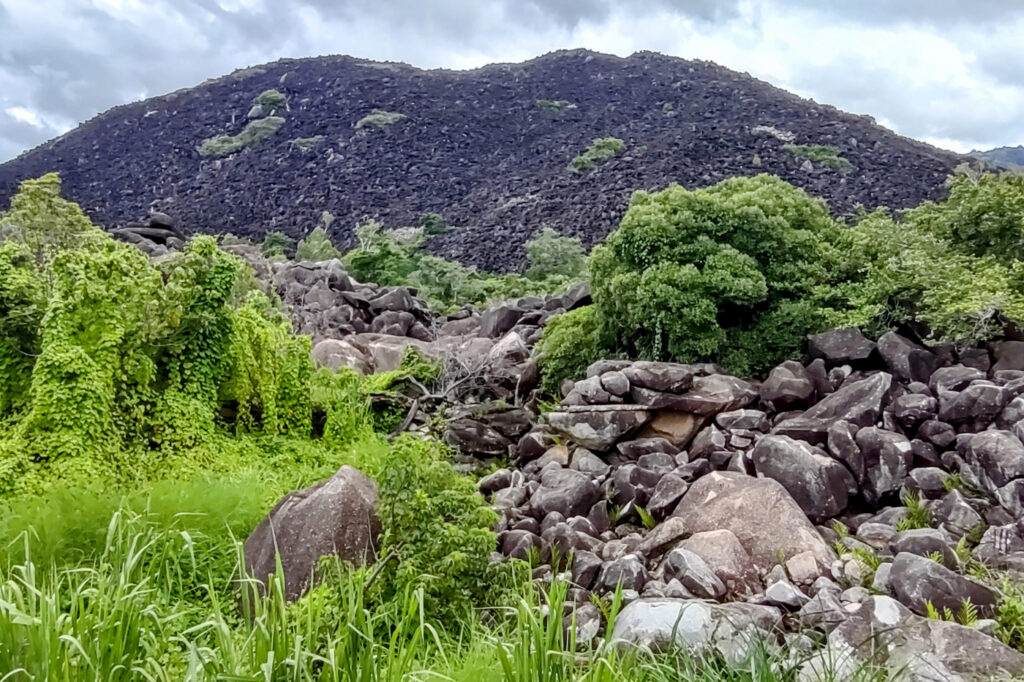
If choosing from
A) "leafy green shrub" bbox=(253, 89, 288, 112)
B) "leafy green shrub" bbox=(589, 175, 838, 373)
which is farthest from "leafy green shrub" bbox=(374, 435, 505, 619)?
"leafy green shrub" bbox=(253, 89, 288, 112)

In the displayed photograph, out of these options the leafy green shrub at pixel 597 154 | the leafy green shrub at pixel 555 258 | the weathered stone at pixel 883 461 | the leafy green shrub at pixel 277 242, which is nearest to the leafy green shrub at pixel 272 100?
the leafy green shrub at pixel 277 242

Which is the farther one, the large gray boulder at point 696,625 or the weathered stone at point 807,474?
the weathered stone at point 807,474

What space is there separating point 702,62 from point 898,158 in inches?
634

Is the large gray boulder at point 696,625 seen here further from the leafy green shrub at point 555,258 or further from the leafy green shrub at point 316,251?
the leafy green shrub at point 316,251

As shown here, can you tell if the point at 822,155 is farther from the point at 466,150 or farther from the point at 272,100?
the point at 272,100

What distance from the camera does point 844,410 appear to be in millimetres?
4633

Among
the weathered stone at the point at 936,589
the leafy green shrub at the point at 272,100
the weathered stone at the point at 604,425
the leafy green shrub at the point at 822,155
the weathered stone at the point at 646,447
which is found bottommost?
the weathered stone at the point at 936,589

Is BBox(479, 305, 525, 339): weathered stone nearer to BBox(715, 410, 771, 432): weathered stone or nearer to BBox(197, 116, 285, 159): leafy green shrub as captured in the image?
BBox(715, 410, 771, 432): weathered stone

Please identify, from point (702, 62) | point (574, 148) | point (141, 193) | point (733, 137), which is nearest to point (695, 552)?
point (733, 137)

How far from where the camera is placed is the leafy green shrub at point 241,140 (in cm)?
3278

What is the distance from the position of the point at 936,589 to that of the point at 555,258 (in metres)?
14.7

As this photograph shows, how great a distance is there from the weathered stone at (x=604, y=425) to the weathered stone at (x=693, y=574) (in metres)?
1.52

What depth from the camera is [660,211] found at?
20.4ft

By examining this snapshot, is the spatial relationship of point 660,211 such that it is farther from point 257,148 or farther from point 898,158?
point 257,148
